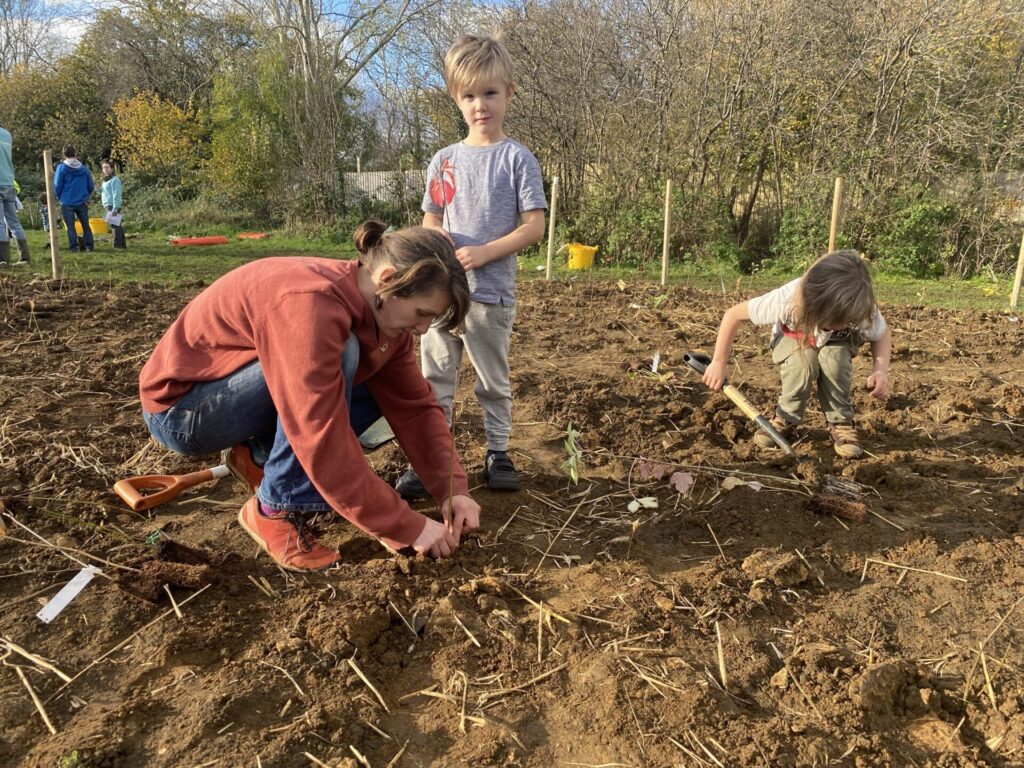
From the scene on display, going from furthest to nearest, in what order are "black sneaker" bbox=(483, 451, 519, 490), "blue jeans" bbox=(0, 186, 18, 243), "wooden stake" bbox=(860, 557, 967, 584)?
"blue jeans" bbox=(0, 186, 18, 243)
"black sneaker" bbox=(483, 451, 519, 490)
"wooden stake" bbox=(860, 557, 967, 584)

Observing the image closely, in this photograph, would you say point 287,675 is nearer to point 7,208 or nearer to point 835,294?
point 835,294

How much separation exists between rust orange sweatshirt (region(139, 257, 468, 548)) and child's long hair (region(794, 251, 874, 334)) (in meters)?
1.78

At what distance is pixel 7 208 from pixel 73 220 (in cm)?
210

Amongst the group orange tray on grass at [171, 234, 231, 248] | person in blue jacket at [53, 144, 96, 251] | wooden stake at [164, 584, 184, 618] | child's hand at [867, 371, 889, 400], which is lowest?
wooden stake at [164, 584, 184, 618]

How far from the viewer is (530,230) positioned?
2791mm

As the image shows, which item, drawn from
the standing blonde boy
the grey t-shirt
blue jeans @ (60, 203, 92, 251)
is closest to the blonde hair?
the standing blonde boy

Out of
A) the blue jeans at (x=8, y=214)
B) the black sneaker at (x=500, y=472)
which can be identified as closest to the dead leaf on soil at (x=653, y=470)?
the black sneaker at (x=500, y=472)

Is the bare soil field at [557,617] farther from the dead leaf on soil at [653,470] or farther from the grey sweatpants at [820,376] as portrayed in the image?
the grey sweatpants at [820,376]

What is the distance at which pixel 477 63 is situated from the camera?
270 cm

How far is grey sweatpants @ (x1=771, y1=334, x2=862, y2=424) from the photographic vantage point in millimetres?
3457

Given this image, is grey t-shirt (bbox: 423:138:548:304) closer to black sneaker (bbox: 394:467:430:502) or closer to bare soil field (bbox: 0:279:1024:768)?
black sneaker (bbox: 394:467:430:502)

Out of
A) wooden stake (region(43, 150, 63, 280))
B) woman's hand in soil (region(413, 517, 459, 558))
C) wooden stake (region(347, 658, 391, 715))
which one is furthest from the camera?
wooden stake (region(43, 150, 63, 280))

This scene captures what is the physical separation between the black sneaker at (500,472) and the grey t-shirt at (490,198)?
68 cm

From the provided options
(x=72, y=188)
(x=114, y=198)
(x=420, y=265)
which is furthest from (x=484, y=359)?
(x=114, y=198)
